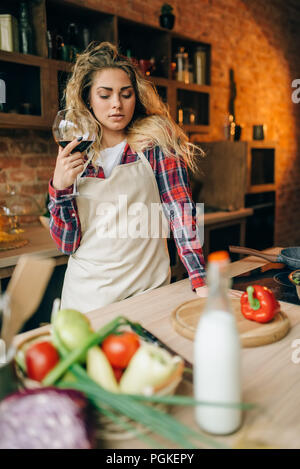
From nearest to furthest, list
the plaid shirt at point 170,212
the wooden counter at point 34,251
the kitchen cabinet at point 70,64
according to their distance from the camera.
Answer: the plaid shirt at point 170,212 < the wooden counter at point 34,251 < the kitchen cabinet at point 70,64

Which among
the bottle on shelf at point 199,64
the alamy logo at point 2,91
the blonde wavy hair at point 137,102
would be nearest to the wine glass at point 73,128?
the blonde wavy hair at point 137,102

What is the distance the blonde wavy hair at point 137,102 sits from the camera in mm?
1714

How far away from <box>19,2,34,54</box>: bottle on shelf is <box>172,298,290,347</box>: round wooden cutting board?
2.00m

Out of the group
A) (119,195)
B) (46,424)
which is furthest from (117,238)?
(46,424)

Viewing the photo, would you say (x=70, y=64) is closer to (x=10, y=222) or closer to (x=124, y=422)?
(x=10, y=222)

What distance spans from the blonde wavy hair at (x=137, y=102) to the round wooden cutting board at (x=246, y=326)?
774mm

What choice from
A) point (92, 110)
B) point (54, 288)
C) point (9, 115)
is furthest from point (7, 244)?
point (92, 110)

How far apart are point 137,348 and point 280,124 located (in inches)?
217

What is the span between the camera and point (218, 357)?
65cm

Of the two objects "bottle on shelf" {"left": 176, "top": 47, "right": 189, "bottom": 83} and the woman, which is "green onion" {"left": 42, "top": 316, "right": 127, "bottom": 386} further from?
"bottle on shelf" {"left": 176, "top": 47, "right": 189, "bottom": 83}

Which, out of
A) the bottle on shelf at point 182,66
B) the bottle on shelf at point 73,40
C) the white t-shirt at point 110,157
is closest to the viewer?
the white t-shirt at point 110,157

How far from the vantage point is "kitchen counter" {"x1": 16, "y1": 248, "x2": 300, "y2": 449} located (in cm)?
70

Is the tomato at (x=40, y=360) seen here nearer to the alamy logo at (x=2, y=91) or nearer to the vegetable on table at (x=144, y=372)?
the vegetable on table at (x=144, y=372)

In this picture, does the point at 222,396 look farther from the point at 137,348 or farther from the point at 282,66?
the point at 282,66
